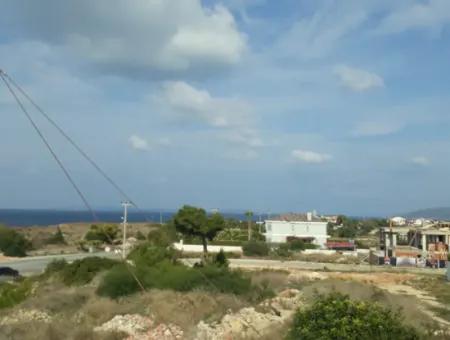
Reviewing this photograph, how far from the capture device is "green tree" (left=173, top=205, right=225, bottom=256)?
60594mm

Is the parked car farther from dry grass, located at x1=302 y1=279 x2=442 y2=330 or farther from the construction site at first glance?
the construction site

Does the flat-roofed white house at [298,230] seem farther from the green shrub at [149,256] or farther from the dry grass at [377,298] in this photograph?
the dry grass at [377,298]

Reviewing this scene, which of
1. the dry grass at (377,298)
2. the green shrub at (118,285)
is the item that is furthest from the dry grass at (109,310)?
the dry grass at (377,298)

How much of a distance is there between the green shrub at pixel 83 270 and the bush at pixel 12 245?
3569 cm

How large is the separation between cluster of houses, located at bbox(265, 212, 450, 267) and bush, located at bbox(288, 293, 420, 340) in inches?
1691

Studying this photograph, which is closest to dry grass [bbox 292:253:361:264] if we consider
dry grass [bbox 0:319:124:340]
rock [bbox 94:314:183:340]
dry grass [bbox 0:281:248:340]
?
dry grass [bbox 0:281:248:340]

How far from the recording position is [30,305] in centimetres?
2409

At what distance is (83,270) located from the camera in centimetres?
3234

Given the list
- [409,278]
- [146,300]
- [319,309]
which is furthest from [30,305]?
[409,278]

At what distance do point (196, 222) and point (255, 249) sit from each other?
8232 mm

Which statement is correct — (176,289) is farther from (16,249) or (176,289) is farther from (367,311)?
(16,249)

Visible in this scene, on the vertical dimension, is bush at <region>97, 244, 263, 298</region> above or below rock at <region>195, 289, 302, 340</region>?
above

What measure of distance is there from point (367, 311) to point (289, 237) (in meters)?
68.2

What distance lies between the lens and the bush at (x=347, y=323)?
12.4m
